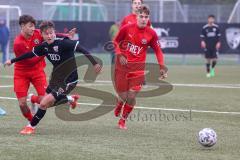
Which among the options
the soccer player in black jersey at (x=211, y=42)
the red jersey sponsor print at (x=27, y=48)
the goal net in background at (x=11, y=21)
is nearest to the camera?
the red jersey sponsor print at (x=27, y=48)

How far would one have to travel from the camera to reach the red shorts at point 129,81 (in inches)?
494

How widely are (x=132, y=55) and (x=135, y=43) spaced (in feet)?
0.71

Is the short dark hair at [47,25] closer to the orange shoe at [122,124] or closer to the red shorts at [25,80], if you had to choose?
the red shorts at [25,80]

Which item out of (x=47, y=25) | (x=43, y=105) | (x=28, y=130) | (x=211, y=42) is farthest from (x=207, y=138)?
(x=211, y=42)

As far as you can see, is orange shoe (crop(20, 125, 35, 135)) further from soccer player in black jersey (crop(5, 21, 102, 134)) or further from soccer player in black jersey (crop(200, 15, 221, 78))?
soccer player in black jersey (crop(200, 15, 221, 78))

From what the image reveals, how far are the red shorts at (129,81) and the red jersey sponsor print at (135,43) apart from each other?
0.52 ft

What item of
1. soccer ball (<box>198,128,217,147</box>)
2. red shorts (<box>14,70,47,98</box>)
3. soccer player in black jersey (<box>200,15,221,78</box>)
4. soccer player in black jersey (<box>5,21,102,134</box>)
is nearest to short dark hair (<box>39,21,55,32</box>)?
soccer player in black jersey (<box>5,21,102,134</box>)

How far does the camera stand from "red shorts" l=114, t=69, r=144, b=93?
41.2ft

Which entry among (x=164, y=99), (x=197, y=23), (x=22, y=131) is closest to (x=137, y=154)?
(x=22, y=131)

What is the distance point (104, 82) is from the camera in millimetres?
22297

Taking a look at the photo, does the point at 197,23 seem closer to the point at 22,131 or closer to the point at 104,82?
the point at 104,82

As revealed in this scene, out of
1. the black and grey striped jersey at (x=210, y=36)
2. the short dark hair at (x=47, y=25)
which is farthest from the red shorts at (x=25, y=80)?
the black and grey striped jersey at (x=210, y=36)

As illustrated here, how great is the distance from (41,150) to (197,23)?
24.7 metres

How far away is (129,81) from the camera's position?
12641 millimetres
